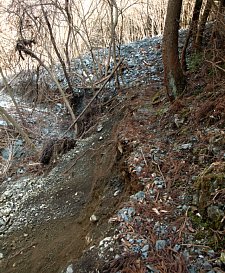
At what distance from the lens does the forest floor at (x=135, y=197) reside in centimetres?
221

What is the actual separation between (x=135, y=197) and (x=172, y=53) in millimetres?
1996

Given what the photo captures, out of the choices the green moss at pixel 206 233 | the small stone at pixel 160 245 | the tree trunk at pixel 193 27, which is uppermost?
the tree trunk at pixel 193 27

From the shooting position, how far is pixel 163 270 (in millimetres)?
2029

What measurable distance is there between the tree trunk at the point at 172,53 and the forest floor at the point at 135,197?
0.16 metres

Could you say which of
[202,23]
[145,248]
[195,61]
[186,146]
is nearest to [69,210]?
[186,146]

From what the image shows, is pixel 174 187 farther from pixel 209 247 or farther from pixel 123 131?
pixel 123 131

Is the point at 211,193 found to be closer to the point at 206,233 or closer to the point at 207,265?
the point at 206,233

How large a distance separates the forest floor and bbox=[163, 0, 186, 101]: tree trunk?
0.16 meters

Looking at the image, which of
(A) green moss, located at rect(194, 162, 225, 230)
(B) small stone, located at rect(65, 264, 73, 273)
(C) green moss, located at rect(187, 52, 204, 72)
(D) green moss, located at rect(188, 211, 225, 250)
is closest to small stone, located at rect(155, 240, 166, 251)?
(D) green moss, located at rect(188, 211, 225, 250)

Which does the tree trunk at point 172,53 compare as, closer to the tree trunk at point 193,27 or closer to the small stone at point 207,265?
the tree trunk at point 193,27

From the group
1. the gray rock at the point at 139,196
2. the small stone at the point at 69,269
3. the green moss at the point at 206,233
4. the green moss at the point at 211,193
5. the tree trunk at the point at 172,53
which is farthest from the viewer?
the tree trunk at the point at 172,53

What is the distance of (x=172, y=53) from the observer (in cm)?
389

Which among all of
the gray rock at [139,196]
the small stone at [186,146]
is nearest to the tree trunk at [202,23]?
the small stone at [186,146]

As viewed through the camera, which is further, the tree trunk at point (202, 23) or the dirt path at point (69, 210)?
the tree trunk at point (202, 23)
